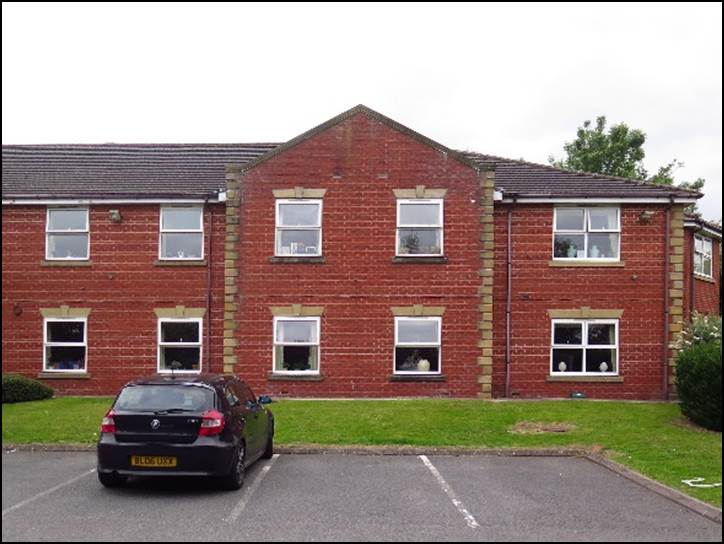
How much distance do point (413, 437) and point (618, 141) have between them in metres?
31.7

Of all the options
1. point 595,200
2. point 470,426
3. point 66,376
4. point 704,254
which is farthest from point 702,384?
point 66,376

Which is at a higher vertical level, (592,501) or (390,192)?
(390,192)

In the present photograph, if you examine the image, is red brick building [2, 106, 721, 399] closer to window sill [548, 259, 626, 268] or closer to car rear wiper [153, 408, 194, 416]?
window sill [548, 259, 626, 268]

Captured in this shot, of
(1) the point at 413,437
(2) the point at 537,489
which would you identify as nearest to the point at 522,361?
(1) the point at 413,437

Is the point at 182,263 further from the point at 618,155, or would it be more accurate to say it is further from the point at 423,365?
the point at 618,155

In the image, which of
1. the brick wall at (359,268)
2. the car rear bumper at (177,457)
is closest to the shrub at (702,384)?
the brick wall at (359,268)

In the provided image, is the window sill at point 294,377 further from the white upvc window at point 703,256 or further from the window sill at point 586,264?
the white upvc window at point 703,256

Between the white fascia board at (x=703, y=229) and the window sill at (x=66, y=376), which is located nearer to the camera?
the window sill at (x=66, y=376)

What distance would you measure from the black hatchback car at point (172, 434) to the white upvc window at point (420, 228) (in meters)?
10.5

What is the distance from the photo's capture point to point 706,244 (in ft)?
77.0

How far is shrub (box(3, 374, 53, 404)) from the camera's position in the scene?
19.0 metres

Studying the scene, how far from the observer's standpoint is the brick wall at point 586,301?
20.3 m

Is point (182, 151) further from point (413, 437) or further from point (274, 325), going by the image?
point (413, 437)

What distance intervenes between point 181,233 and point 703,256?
1487 centimetres
